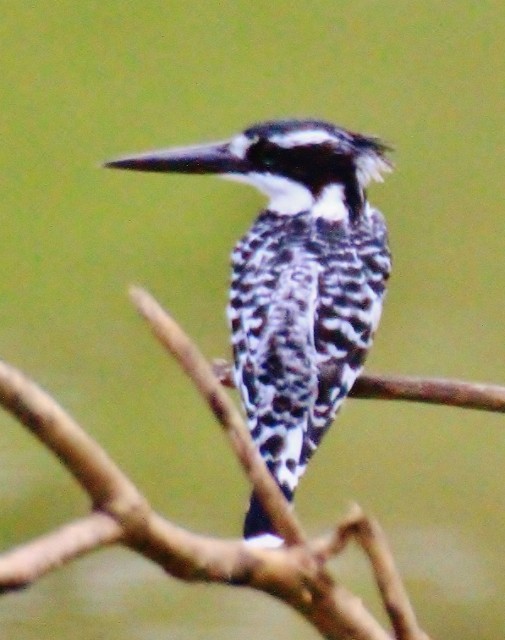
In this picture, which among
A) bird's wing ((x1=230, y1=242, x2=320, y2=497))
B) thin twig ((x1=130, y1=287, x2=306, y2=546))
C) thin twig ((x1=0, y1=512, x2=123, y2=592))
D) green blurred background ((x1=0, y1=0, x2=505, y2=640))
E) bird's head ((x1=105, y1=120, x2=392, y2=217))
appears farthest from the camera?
green blurred background ((x1=0, y1=0, x2=505, y2=640))

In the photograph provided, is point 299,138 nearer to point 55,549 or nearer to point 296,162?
point 296,162

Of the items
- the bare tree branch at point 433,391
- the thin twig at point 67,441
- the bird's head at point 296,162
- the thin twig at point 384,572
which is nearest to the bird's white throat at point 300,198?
the bird's head at point 296,162

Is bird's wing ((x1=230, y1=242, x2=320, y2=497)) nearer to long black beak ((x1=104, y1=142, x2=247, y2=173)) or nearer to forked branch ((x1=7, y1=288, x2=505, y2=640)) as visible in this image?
long black beak ((x1=104, y1=142, x2=247, y2=173))

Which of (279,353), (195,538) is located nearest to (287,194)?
(279,353)

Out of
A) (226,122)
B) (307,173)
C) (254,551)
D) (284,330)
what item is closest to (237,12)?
(226,122)

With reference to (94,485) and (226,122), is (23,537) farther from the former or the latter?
(94,485)

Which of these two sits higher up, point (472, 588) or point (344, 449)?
point (344, 449)

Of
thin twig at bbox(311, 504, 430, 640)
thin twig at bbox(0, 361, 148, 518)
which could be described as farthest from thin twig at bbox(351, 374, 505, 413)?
thin twig at bbox(0, 361, 148, 518)

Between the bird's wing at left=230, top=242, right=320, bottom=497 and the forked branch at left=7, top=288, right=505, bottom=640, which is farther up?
the forked branch at left=7, top=288, right=505, bottom=640
